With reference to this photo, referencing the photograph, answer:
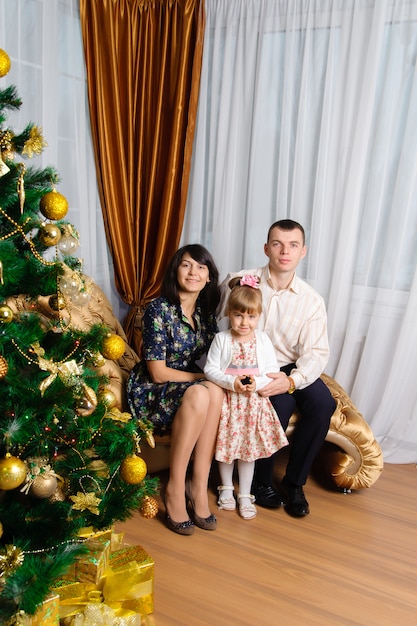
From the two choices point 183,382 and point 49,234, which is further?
point 183,382

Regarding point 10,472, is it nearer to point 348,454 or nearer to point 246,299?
point 246,299

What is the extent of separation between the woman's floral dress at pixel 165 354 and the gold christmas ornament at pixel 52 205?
3.32 ft

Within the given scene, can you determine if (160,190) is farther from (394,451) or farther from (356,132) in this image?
(394,451)

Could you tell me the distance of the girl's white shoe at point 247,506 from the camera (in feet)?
7.95

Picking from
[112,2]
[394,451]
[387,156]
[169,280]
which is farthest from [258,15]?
[394,451]

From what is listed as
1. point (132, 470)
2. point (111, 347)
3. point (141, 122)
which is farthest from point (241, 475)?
point (141, 122)

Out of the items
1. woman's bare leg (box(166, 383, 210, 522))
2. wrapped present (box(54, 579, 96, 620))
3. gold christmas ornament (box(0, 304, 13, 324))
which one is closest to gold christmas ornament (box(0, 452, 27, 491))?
gold christmas ornament (box(0, 304, 13, 324))

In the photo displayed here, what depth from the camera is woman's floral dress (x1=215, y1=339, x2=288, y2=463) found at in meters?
2.41

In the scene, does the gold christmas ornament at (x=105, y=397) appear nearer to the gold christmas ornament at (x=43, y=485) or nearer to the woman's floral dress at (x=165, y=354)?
the gold christmas ornament at (x=43, y=485)

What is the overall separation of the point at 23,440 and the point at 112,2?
2631 mm

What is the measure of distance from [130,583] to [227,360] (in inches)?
37.7

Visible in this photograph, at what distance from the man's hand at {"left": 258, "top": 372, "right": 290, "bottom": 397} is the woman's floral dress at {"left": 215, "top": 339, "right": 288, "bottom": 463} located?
0.10 feet

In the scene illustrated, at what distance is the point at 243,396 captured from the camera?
2430mm

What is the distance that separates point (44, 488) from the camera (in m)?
1.58
